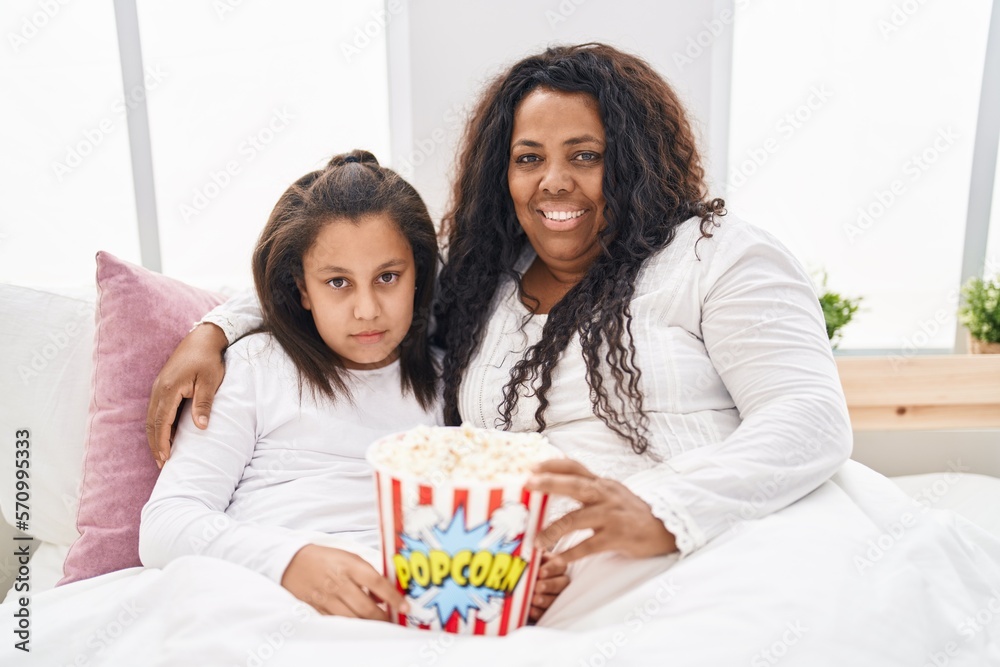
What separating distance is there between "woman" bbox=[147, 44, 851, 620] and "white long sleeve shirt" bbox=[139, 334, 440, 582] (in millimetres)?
60

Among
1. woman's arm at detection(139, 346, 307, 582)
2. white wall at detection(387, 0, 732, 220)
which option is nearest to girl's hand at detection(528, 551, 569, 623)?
woman's arm at detection(139, 346, 307, 582)

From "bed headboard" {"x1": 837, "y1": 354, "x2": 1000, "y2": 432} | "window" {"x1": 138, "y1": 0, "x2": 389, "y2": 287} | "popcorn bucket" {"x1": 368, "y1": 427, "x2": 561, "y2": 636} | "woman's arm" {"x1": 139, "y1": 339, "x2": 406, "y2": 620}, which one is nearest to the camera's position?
"popcorn bucket" {"x1": 368, "y1": 427, "x2": 561, "y2": 636}

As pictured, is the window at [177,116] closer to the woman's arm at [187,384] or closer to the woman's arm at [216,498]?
the woman's arm at [187,384]

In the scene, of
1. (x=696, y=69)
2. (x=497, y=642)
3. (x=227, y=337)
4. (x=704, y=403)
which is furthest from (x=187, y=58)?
(x=497, y=642)

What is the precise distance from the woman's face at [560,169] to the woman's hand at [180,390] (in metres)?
0.63

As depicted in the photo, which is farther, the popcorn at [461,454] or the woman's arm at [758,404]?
the woman's arm at [758,404]

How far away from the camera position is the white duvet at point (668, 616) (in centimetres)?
76

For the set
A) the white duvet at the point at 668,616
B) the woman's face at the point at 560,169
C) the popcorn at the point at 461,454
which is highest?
the woman's face at the point at 560,169

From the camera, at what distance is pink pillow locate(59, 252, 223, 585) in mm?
1176

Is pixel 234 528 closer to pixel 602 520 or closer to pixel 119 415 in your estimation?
pixel 119 415

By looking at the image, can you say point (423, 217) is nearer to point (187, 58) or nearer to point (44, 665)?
point (44, 665)

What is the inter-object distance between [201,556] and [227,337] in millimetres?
480

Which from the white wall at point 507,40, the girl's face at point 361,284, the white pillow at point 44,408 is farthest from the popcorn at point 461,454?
the white wall at point 507,40

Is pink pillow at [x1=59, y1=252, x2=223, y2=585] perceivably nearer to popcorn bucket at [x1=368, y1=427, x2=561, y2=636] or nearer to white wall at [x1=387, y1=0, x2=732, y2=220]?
popcorn bucket at [x1=368, y1=427, x2=561, y2=636]
